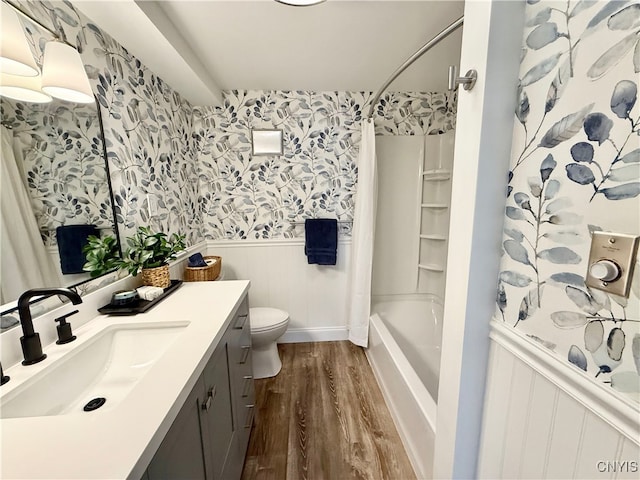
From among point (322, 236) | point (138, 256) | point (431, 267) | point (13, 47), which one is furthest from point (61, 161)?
point (431, 267)

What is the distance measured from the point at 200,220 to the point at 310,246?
3.22 ft

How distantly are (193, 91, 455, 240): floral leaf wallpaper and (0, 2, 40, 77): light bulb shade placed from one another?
4.74 feet

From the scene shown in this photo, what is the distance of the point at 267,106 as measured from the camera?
88.2 inches

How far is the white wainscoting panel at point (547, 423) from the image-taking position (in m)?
0.52

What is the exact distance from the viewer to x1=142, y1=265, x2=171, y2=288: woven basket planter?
4.42 ft

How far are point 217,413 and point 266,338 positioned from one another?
38.1 inches

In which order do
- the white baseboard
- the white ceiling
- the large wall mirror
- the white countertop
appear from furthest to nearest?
the white baseboard, the white ceiling, the large wall mirror, the white countertop

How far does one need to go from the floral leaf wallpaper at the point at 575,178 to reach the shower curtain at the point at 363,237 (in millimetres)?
1378

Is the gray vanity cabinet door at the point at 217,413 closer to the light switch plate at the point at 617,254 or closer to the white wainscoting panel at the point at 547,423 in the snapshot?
the white wainscoting panel at the point at 547,423

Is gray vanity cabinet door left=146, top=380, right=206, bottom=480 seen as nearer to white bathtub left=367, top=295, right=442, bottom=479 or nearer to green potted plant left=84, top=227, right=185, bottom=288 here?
green potted plant left=84, top=227, right=185, bottom=288

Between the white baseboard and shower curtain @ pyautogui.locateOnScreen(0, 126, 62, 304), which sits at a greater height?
shower curtain @ pyautogui.locateOnScreen(0, 126, 62, 304)

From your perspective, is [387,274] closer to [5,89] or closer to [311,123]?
[311,123]

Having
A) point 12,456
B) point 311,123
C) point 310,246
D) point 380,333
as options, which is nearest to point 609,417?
point 12,456

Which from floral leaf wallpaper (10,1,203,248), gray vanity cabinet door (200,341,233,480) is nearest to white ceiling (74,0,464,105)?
floral leaf wallpaper (10,1,203,248)
